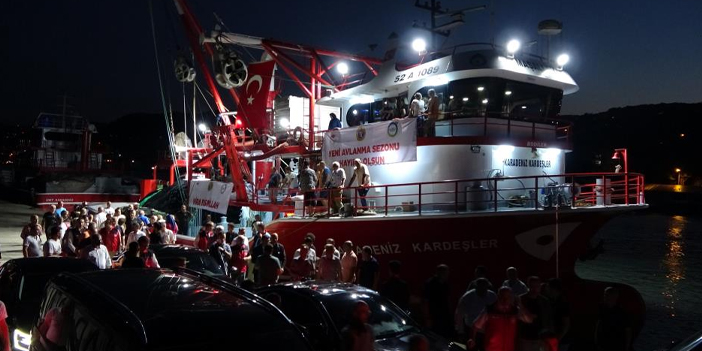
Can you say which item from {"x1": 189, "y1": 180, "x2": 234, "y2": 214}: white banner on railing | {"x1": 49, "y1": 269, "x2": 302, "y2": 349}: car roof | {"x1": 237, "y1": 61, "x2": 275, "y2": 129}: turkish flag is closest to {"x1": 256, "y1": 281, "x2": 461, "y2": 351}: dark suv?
{"x1": 49, "y1": 269, "x2": 302, "y2": 349}: car roof

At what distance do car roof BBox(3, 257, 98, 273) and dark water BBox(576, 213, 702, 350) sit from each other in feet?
40.0

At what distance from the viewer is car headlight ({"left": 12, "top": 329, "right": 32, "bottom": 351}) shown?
6449 millimetres

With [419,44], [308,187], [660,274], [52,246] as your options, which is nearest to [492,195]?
[419,44]

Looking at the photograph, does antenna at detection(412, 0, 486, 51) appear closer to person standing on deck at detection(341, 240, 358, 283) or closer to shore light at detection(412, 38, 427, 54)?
shore light at detection(412, 38, 427, 54)

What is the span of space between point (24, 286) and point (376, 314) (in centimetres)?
482

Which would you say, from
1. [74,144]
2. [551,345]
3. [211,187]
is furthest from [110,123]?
[551,345]

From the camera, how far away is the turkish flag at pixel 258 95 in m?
19.6

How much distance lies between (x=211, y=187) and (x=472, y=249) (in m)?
11.2

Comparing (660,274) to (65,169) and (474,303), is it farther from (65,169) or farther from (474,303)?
(65,169)

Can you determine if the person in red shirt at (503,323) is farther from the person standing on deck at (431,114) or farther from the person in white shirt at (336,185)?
the person in white shirt at (336,185)

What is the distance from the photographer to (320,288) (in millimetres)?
6566

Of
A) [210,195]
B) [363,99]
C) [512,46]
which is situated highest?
[512,46]

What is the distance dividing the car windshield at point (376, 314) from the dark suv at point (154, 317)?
171 cm

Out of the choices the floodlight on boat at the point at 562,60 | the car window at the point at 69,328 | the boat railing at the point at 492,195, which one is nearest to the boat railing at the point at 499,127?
the boat railing at the point at 492,195
